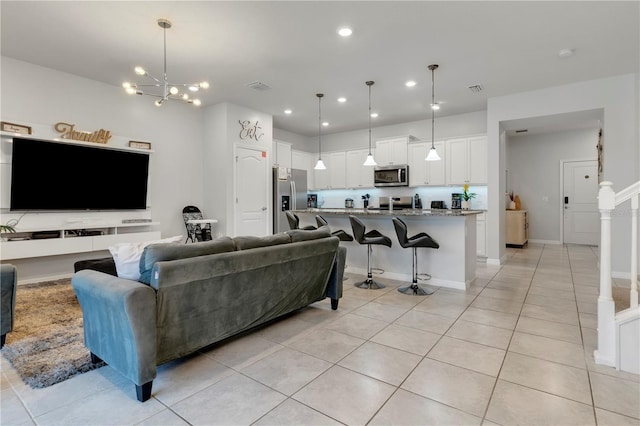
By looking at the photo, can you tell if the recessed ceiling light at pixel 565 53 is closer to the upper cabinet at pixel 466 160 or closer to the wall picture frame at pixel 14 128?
the upper cabinet at pixel 466 160

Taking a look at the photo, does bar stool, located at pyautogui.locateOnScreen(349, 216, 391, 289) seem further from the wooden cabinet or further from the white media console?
the wooden cabinet

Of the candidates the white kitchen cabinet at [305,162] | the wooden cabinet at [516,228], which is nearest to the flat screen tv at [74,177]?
the white kitchen cabinet at [305,162]

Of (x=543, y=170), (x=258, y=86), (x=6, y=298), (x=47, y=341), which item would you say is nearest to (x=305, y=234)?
(x=47, y=341)

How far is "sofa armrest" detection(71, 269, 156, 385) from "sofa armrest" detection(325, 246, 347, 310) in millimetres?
1865

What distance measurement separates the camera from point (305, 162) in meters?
8.58

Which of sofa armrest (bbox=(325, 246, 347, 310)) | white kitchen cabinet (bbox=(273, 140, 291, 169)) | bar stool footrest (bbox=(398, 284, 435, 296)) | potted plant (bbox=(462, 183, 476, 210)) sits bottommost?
bar stool footrest (bbox=(398, 284, 435, 296))

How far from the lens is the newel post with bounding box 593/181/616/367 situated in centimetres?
224

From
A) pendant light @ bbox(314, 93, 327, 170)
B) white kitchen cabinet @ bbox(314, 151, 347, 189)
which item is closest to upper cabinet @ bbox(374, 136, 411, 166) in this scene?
white kitchen cabinet @ bbox(314, 151, 347, 189)

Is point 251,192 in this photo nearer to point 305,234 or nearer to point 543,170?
point 305,234

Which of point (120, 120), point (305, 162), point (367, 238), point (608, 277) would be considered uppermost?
point (120, 120)

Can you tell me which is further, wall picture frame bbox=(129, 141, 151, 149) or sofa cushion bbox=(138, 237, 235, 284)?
wall picture frame bbox=(129, 141, 151, 149)

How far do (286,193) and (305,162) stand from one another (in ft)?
5.25

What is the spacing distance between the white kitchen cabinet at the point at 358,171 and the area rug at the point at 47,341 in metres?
6.03

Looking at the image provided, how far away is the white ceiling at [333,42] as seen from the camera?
3.18m
